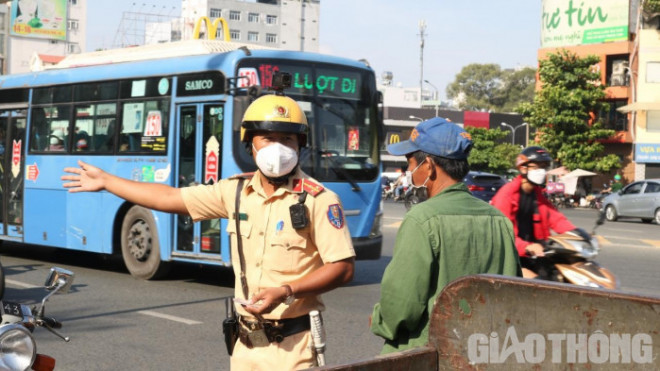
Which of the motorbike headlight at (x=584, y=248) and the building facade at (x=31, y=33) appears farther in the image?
the building facade at (x=31, y=33)

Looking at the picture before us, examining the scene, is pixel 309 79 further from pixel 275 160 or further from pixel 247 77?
pixel 275 160

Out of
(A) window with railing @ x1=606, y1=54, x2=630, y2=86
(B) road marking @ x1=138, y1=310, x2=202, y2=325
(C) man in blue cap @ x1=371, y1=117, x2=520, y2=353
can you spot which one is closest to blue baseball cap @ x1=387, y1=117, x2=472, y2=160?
(C) man in blue cap @ x1=371, y1=117, x2=520, y2=353

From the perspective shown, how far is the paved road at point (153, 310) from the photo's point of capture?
7.65 m

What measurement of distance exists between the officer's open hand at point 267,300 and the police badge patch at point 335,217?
1.14 ft

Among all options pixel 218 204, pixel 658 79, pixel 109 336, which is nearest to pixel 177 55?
pixel 109 336

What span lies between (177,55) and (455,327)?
35.4 feet

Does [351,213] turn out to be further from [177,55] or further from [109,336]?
[109,336]

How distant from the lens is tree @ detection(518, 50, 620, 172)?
47.2m

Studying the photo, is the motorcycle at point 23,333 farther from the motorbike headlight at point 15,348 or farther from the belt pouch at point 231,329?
the belt pouch at point 231,329

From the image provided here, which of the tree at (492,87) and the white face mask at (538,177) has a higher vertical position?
the tree at (492,87)

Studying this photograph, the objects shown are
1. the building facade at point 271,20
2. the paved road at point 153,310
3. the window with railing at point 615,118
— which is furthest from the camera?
the building facade at point 271,20

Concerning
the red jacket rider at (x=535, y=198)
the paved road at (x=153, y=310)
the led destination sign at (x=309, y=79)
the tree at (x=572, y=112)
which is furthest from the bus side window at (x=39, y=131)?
the tree at (x=572, y=112)

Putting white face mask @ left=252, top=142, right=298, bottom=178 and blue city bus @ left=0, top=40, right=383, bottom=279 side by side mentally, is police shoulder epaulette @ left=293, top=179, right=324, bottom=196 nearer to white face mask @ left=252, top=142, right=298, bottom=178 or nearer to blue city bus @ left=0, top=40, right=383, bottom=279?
white face mask @ left=252, top=142, right=298, bottom=178

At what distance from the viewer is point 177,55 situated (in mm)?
12750
